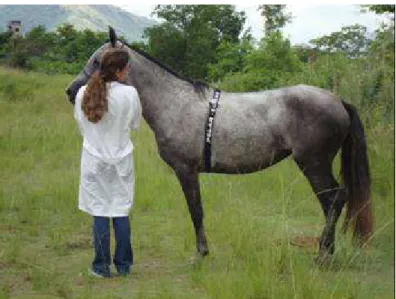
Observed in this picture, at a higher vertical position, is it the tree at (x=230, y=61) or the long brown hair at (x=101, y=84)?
the long brown hair at (x=101, y=84)

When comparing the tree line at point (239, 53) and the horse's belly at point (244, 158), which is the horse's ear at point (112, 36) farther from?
the tree line at point (239, 53)

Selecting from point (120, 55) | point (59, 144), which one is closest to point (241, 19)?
point (59, 144)

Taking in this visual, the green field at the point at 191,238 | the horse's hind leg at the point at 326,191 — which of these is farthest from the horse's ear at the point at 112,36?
the horse's hind leg at the point at 326,191

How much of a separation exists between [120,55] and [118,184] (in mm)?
987

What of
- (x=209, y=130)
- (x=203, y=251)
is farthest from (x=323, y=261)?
(x=209, y=130)

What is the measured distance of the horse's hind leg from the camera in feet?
17.3

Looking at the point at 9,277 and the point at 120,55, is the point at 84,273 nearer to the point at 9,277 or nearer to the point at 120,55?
the point at 9,277

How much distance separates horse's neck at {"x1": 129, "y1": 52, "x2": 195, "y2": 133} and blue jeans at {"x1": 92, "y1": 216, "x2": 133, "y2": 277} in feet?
3.06

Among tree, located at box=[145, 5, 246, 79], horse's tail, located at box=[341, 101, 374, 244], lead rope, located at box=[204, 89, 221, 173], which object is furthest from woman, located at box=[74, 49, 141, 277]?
tree, located at box=[145, 5, 246, 79]

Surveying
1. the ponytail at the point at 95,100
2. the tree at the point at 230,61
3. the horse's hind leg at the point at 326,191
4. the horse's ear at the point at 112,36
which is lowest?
the tree at the point at 230,61

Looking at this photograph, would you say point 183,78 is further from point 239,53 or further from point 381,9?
point 239,53

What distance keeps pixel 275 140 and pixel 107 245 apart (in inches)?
64.2

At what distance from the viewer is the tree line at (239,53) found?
952 cm

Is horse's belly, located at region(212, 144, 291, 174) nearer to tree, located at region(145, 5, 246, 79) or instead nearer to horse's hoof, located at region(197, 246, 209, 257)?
horse's hoof, located at region(197, 246, 209, 257)
